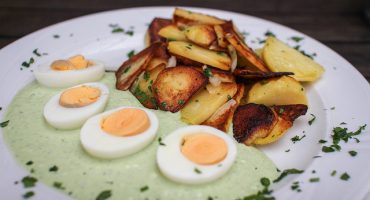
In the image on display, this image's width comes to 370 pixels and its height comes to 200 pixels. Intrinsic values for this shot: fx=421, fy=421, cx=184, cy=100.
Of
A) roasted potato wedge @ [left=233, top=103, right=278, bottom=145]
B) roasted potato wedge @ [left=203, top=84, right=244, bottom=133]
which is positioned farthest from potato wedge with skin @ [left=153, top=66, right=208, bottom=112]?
roasted potato wedge @ [left=233, top=103, right=278, bottom=145]

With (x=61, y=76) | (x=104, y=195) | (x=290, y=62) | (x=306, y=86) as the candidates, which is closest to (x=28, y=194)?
(x=104, y=195)

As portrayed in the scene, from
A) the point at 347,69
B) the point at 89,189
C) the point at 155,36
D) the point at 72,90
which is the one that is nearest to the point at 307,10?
the point at 347,69

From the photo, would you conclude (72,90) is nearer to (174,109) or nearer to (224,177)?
(174,109)

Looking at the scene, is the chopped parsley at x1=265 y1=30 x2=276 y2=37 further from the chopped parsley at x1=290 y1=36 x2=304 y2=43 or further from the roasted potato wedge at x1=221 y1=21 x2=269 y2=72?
the roasted potato wedge at x1=221 y1=21 x2=269 y2=72

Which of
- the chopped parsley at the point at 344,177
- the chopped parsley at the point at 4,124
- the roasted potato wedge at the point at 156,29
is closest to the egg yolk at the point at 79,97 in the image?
the chopped parsley at the point at 4,124

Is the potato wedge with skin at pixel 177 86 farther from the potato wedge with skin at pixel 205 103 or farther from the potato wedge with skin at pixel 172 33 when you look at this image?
the potato wedge with skin at pixel 172 33

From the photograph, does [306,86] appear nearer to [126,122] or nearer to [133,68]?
[133,68]
